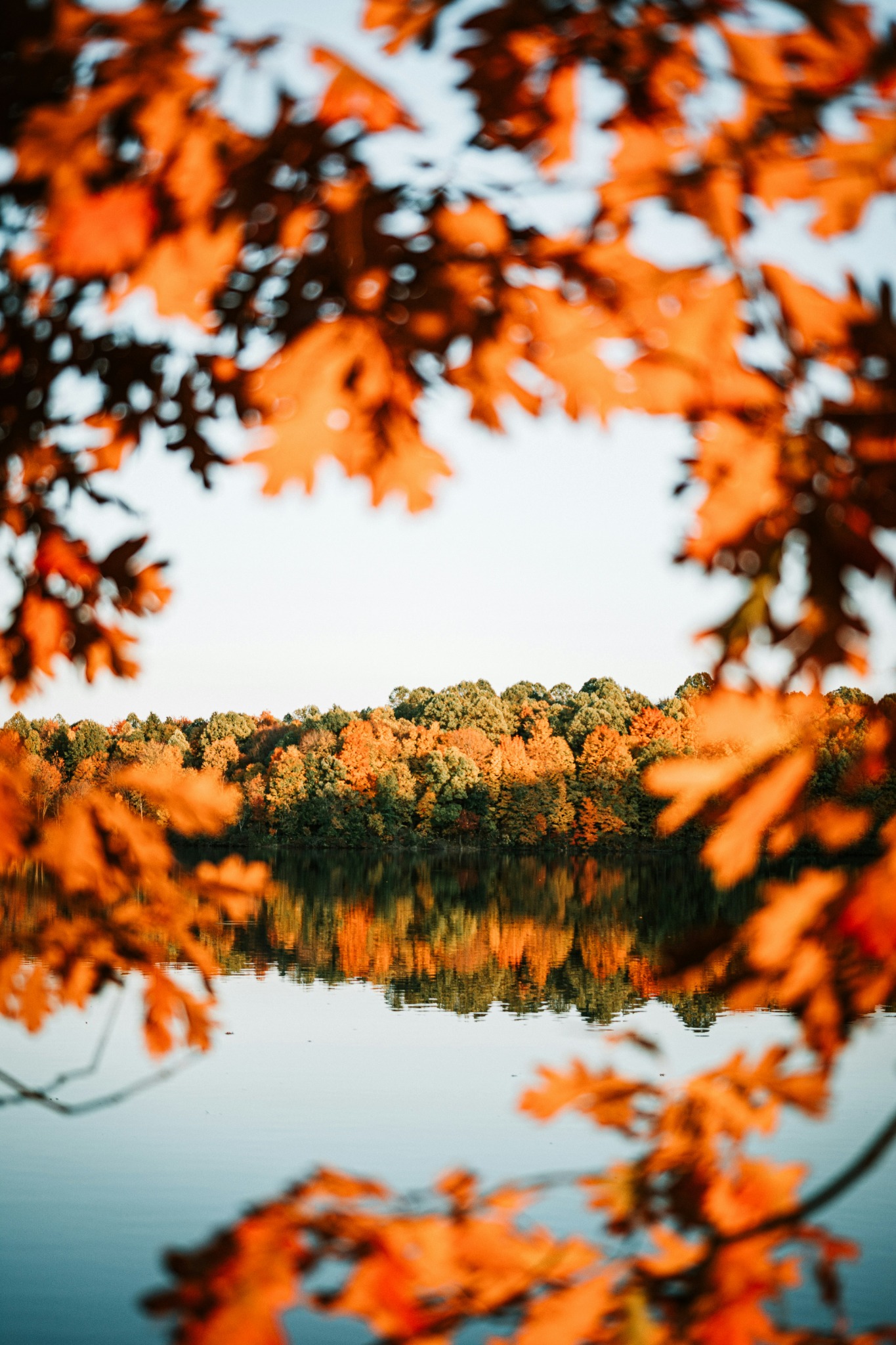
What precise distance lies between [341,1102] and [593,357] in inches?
479

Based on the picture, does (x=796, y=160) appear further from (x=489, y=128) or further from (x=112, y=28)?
(x=112, y=28)

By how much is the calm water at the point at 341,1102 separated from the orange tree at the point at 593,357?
1.91 feet

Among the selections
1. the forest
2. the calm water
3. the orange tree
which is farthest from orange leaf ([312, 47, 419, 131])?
the forest

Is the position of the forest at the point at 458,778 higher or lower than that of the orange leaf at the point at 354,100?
lower

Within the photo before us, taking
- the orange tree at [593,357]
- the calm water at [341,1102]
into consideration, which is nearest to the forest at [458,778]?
the calm water at [341,1102]

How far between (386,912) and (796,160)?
3146 centimetres

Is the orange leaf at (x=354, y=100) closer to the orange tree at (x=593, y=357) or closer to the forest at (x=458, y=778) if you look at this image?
the orange tree at (x=593, y=357)

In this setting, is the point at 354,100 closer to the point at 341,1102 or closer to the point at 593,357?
the point at 593,357

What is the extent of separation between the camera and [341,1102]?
1282cm

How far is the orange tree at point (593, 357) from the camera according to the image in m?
1.63

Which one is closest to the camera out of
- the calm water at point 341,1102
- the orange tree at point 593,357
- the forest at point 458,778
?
the orange tree at point 593,357

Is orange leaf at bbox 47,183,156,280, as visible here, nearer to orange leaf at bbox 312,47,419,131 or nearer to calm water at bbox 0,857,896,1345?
orange leaf at bbox 312,47,419,131

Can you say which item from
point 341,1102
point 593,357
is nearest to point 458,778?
point 341,1102

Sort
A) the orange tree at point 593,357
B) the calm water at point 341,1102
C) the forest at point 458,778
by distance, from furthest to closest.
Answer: the forest at point 458,778
the calm water at point 341,1102
the orange tree at point 593,357
